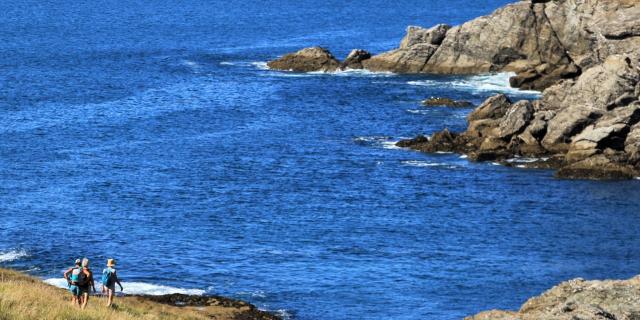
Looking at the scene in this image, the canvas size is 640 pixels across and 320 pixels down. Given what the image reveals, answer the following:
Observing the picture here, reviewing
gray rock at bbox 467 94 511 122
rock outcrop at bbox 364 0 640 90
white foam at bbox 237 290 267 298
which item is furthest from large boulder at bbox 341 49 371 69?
white foam at bbox 237 290 267 298

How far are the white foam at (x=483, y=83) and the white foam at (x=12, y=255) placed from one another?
7897cm

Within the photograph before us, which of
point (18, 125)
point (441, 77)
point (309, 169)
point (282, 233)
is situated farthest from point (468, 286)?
point (441, 77)

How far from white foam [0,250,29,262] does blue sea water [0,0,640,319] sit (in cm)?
21

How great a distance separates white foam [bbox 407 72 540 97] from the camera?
511 ft

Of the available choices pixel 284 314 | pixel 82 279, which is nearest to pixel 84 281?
pixel 82 279

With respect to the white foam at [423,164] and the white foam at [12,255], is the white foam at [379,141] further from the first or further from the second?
the white foam at [12,255]

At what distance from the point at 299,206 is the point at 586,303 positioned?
53885mm

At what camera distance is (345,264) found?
290ft

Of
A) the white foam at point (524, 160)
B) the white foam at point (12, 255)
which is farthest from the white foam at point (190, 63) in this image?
the white foam at point (12, 255)

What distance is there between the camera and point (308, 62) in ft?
598

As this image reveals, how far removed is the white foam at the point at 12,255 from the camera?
8806 centimetres

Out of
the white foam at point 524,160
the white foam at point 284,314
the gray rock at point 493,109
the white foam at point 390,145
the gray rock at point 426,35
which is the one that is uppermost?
the gray rock at point 426,35

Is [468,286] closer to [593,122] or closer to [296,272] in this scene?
[296,272]

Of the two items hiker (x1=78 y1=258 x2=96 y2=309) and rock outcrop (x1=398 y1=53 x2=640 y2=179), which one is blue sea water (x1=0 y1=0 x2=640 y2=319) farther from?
hiker (x1=78 y1=258 x2=96 y2=309)
